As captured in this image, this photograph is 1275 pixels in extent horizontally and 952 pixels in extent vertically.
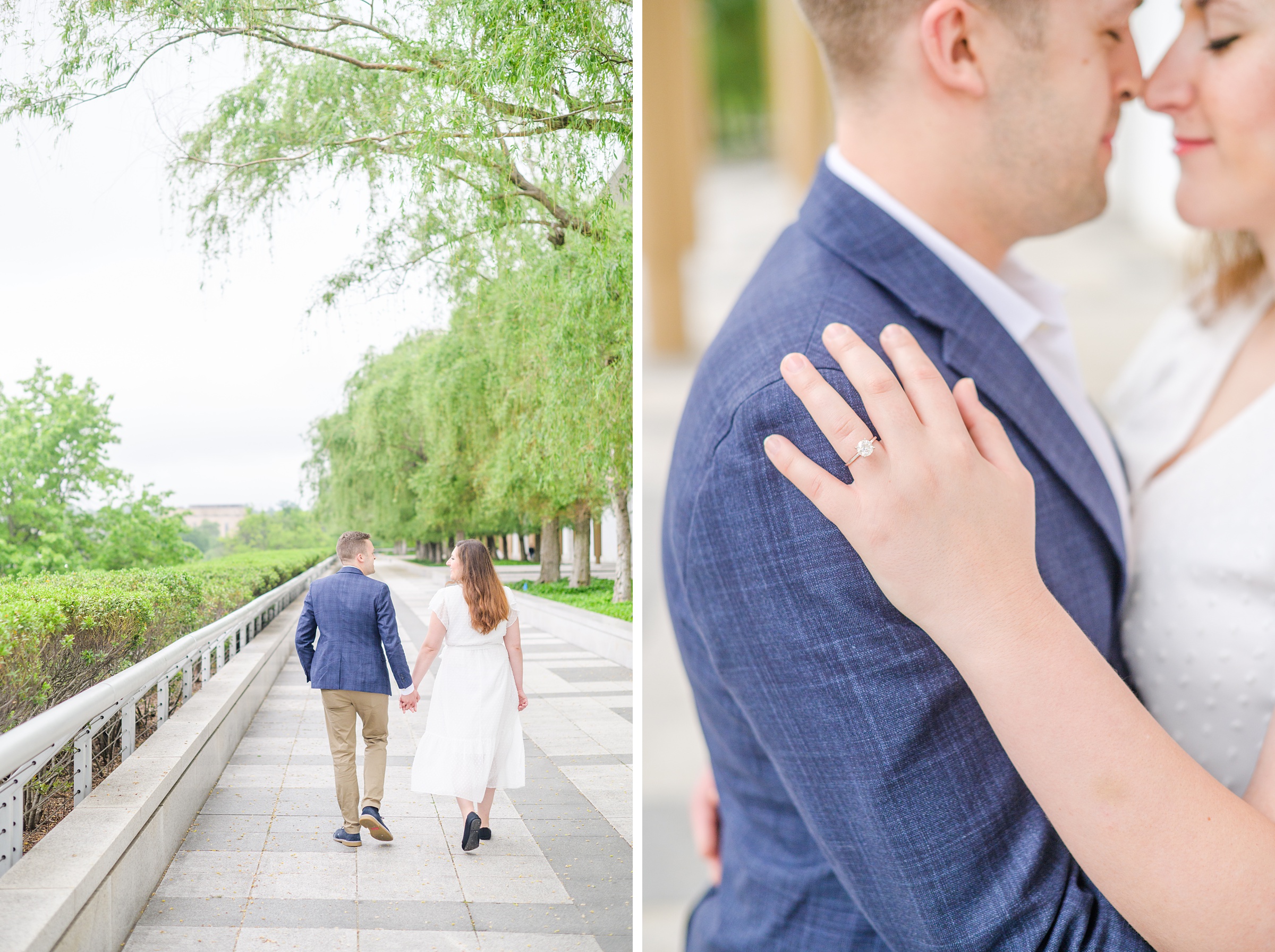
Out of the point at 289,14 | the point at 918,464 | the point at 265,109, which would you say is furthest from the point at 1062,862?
the point at 289,14

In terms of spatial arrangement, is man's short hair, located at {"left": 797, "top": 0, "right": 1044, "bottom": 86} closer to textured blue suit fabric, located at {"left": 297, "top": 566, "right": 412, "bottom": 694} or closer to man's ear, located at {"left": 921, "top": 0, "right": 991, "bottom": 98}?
man's ear, located at {"left": 921, "top": 0, "right": 991, "bottom": 98}

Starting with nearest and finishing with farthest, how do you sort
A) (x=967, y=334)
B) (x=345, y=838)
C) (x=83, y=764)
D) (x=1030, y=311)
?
(x=967, y=334), (x=1030, y=311), (x=83, y=764), (x=345, y=838)

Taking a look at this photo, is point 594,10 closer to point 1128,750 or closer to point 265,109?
point 265,109

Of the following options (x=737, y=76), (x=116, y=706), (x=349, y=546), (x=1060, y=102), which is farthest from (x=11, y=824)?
(x=737, y=76)

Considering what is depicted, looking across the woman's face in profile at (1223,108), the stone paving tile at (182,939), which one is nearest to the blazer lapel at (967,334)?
the woman's face in profile at (1223,108)

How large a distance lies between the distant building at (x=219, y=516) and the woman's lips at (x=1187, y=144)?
1.80 metres

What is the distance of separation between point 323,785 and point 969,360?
173 centimetres

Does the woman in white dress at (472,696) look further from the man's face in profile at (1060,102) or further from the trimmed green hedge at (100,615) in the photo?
the man's face in profile at (1060,102)

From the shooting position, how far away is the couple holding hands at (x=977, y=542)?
656mm

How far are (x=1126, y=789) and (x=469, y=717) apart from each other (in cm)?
175

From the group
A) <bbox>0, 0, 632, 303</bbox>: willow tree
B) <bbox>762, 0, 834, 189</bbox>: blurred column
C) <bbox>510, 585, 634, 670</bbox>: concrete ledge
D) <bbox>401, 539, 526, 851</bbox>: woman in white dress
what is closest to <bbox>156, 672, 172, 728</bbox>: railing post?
<bbox>401, 539, 526, 851</bbox>: woman in white dress

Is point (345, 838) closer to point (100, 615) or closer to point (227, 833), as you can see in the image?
point (227, 833)

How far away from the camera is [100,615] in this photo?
1732mm

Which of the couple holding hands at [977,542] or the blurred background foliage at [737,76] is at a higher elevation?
the blurred background foliage at [737,76]
